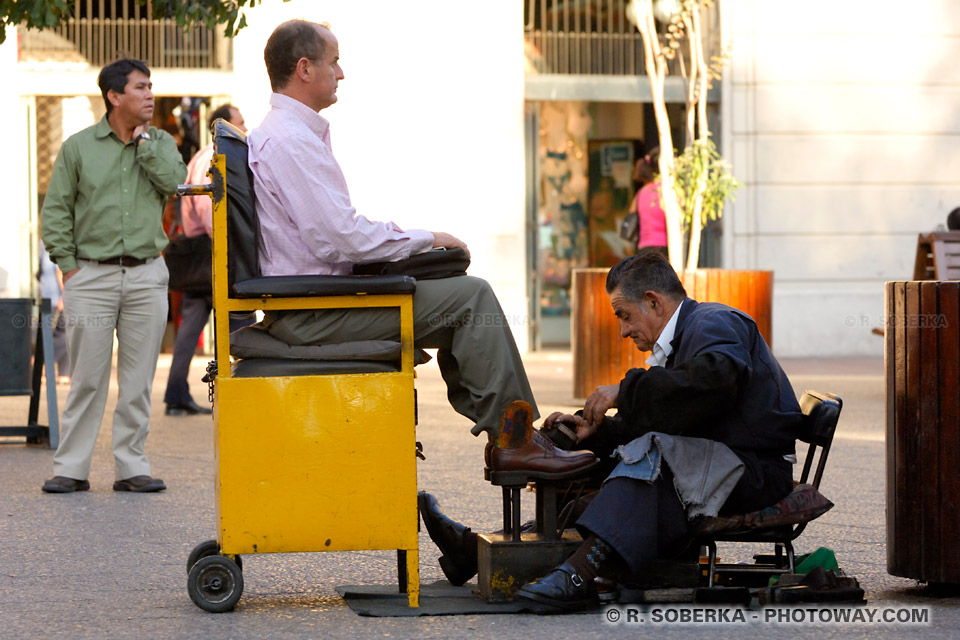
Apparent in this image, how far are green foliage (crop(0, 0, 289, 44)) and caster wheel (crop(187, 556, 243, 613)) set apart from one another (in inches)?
175

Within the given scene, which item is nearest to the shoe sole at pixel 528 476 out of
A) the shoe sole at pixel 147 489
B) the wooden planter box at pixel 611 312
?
the shoe sole at pixel 147 489

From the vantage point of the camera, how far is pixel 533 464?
412 cm

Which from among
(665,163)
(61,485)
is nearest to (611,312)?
(665,163)

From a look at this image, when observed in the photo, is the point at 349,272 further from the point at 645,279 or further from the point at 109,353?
the point at 109,353

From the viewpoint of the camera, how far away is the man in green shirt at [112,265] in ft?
21.1

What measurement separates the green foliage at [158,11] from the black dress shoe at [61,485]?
8.63ft

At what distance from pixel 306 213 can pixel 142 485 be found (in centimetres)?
275

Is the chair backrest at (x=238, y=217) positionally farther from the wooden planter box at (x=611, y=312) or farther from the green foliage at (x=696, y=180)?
the green foliage at (x=696, y=180)

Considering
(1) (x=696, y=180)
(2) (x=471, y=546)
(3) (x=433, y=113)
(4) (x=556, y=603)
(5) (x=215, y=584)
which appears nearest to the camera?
(4) (x=556, y=603)

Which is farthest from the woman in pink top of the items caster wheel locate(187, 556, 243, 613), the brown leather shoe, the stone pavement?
caster wheel locate(187, 556, 243, 613)

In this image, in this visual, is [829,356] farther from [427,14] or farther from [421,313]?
[421,313]

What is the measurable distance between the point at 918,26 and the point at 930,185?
1.68 metres

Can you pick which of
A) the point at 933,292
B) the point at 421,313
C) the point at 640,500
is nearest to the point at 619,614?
the point at 640,500

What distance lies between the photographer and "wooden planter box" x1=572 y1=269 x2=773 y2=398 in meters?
9.32
